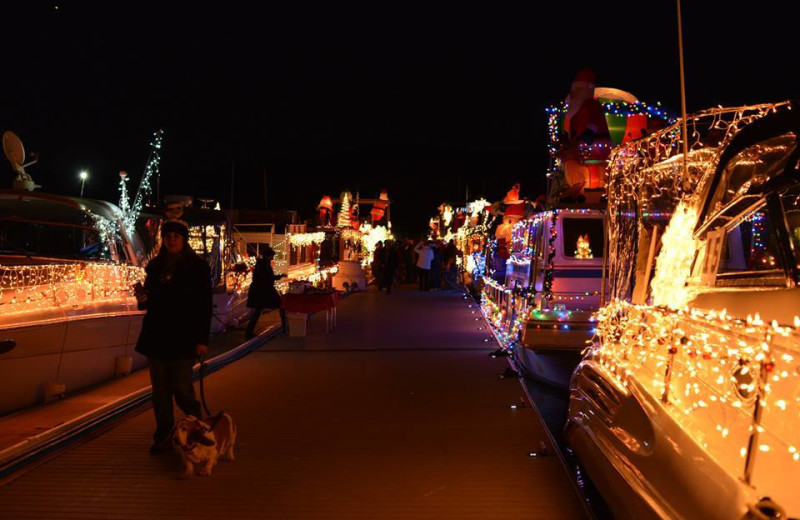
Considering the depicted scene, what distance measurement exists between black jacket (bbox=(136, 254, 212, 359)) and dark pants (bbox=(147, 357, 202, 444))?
86 millimetres

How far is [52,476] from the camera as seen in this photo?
5312mm

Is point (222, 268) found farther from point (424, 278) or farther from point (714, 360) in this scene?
point (424, 278)

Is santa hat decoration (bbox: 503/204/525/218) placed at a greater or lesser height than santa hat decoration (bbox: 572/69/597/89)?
lesser

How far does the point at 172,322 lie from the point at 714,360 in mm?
4005

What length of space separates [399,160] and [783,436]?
130 metres

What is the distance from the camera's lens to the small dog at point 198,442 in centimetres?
520

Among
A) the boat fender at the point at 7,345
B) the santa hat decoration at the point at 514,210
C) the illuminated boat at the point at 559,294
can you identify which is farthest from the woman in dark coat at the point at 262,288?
the santa hat decoration at the point at 514,210

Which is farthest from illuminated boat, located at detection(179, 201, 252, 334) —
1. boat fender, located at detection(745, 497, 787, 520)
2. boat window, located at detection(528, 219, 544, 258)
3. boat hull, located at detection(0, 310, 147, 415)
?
boat fender, located at detection(745, 497, 787, 520)

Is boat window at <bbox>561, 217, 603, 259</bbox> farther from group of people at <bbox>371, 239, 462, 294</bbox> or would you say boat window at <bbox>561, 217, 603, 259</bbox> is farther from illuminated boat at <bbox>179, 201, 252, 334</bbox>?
group of people at <bbox>371, 239, 462, 294</bbox>

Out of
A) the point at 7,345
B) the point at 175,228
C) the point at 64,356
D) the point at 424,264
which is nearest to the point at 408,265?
the point at 424,264

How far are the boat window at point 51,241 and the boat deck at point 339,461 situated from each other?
2.33 m

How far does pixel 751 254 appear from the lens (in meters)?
4.37

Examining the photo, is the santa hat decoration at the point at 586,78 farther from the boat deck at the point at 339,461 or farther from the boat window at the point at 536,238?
the boat deck at the point at 339,461

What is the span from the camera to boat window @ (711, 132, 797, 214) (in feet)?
11.9
